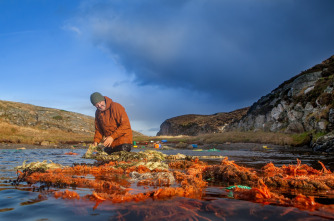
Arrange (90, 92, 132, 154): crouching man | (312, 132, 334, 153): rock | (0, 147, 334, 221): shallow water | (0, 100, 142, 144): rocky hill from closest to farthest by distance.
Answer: (0, 147, 334, 221): shallow water, (90, 92, 132, 154): crouching man, (312, 132, 334, 153): rock, (0, 100, 142, 144): rocky hill

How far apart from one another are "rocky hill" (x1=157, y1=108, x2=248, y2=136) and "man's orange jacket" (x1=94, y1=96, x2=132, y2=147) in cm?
5253

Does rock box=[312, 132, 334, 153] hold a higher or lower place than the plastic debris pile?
higher

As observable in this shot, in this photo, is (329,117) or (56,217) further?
(329,117)

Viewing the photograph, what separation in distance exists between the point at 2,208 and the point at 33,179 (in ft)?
7.95

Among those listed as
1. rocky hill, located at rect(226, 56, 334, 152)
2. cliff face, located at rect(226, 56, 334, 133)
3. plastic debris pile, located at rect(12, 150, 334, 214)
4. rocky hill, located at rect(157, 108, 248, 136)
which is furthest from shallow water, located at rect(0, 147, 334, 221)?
rocky hill, located at rect(157, 108, 248, 136)

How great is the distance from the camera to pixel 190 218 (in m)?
2.80

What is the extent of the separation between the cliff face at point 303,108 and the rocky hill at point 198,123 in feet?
69.6

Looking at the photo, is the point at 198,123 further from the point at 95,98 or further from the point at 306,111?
the point at 95,98

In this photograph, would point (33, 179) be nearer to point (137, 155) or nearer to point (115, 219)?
point (115, 219)

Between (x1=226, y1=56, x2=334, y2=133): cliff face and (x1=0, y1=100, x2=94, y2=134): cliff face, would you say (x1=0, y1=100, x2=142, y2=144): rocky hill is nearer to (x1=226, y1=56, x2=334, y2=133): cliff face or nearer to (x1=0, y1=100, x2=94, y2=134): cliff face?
(x1=0, y1=100, x2=94, y2=134): cliff face

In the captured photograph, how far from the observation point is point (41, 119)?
199 feet

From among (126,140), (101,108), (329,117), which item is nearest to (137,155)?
(126,140)

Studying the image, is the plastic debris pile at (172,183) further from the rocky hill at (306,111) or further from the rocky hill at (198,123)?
the rocky hill at (198,123)

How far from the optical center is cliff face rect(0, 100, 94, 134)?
5562cm
